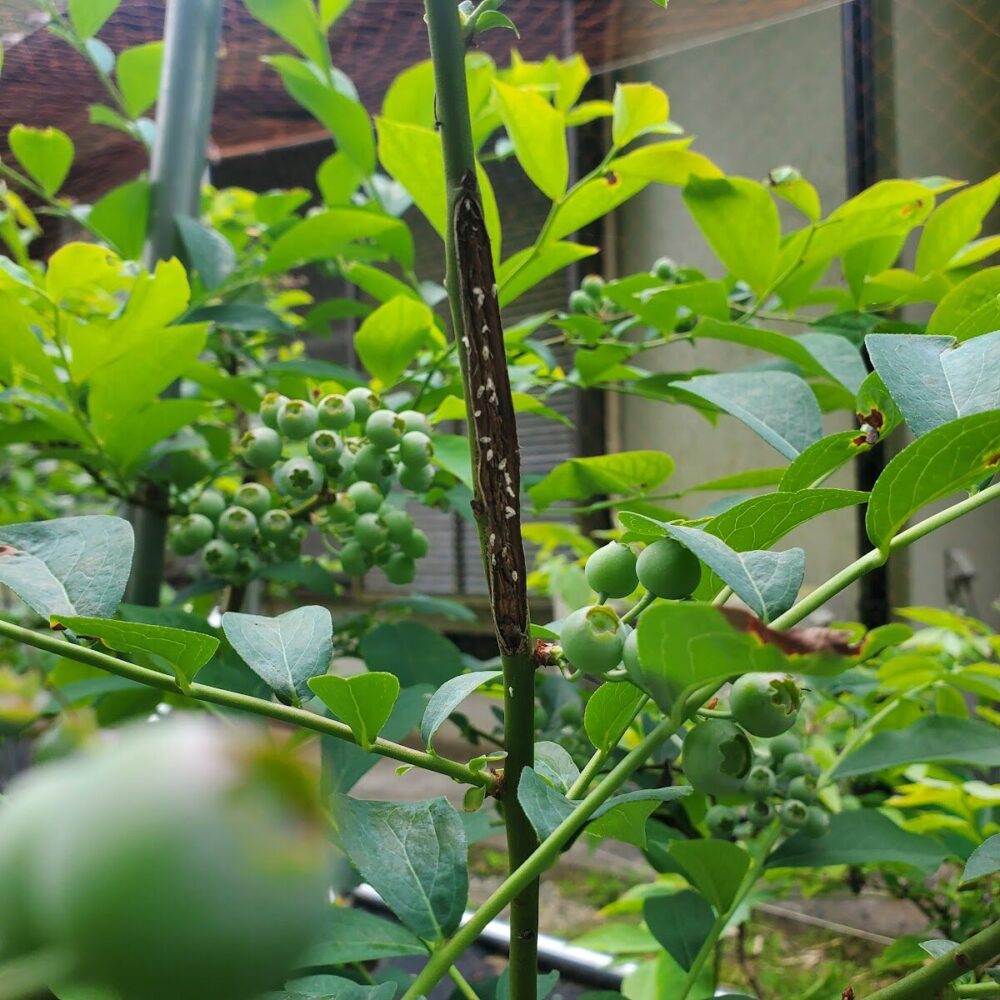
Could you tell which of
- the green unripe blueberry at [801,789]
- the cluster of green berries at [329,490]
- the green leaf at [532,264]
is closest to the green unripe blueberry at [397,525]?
the cluster of green berries at [329,490]

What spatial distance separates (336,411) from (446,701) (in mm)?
215

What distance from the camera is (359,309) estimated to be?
64cm

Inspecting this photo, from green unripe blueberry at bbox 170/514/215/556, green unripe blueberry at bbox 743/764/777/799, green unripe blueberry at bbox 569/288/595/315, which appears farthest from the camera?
green unripe blueberry at bbox 569/288/595/315

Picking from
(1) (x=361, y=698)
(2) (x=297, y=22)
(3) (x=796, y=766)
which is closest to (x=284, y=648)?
(1) (x=361, y=698)

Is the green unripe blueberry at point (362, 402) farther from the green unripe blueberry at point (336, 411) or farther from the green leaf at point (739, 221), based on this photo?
the green leaf at point (739, 221)

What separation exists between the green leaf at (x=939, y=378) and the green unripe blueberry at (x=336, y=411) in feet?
0.80

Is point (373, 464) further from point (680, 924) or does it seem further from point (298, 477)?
point (680, 924)

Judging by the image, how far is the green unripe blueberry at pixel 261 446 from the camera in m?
0.42

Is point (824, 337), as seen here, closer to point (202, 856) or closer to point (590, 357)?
point (590, 357)

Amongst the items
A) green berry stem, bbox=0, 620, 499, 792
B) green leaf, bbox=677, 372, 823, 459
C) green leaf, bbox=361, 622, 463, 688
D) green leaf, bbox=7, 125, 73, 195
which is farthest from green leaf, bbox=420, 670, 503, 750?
green leaf, bbox=7, 125, 73, 195

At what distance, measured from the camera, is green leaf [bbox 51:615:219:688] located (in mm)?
163

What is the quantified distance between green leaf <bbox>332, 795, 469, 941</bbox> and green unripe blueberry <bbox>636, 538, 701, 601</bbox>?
9 cm

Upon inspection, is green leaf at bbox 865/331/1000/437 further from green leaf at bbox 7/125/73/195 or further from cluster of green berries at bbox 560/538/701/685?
green leaf at bbox 7/125/73/195

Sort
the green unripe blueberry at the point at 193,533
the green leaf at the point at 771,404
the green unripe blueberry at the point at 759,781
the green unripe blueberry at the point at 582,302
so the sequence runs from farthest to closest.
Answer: the green unripe blueberry at the point at 582,302
the green unripe blueberry at the point at 193,533
the green unripe blueberry at the point at 759,781
the green leaf at the point at 771,404
